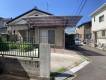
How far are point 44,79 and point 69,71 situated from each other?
1.80 m

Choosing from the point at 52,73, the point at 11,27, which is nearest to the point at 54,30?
the point at 11,27

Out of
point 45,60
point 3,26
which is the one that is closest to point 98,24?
point 45,60

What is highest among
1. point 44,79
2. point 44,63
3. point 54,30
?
point 54,30

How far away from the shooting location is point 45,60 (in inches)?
397

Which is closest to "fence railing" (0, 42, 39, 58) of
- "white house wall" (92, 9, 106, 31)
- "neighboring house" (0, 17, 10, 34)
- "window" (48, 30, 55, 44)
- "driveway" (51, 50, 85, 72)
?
"driveway" (51, 50, 85, 72)

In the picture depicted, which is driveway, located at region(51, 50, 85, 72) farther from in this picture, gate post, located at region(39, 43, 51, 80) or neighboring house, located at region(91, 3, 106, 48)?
neighboring house, located at region(91, 3, 106, 48)

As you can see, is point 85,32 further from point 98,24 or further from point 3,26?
point 3,26

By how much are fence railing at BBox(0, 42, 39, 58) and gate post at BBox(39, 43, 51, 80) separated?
57cm

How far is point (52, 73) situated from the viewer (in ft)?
35.0

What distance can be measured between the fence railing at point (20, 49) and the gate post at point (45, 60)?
573mm

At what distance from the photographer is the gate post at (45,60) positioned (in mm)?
10020

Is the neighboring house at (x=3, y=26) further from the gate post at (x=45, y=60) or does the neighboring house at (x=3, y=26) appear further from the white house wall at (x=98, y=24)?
the gate post at (x=45, y=60)

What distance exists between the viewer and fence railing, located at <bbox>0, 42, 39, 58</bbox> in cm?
1088

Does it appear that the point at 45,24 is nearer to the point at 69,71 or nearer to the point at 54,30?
the point at 54,30
